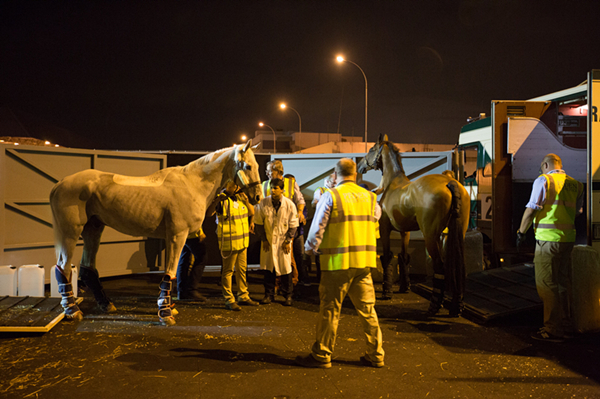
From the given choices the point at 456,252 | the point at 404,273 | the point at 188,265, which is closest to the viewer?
the point at 456,252

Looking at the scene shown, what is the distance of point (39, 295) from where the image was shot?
18.4 ft

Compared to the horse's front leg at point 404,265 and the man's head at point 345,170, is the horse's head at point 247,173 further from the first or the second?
the horse's front leg at point 404,265

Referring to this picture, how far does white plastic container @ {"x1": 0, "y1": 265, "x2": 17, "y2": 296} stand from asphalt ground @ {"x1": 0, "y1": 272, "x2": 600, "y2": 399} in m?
1.24

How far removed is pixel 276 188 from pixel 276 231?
0.64 meters

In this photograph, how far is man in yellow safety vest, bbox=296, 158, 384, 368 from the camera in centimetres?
346

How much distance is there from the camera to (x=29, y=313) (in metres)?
4.71

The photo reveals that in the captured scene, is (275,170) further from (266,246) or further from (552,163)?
(552,163)

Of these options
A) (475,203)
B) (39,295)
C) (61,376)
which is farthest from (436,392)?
(475,203)

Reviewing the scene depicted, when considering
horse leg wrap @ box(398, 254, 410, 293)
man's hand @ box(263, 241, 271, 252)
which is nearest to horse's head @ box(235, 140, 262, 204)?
man's hand @ box(263, 241, 271, 252)

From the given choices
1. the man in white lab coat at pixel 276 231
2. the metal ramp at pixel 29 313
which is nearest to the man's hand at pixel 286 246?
the man in white lab coat at pixel 276 231

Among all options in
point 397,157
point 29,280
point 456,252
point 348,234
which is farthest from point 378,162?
point 29,280

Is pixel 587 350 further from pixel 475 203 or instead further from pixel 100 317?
pixel 100 317

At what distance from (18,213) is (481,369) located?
23.8 feet

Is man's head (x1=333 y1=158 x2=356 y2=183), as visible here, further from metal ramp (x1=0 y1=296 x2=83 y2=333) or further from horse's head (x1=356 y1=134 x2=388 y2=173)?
metal ramp (x1=0 y1=296 x2=83 y2=333)
